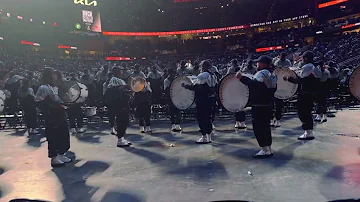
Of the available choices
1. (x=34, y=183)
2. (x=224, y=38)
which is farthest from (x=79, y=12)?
(x=34, y=183)

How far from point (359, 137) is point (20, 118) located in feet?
A: 40.8

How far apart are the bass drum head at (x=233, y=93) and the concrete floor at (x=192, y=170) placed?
1049mm

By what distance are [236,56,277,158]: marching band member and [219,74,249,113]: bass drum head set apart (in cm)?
22

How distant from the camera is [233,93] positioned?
20.3 ft

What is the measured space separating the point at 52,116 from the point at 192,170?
307cm

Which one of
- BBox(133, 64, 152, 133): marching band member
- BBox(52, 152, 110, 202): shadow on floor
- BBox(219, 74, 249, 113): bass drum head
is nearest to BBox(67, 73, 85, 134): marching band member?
BBox(133, 64, 152, 133): marching band member

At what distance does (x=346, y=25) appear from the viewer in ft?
111

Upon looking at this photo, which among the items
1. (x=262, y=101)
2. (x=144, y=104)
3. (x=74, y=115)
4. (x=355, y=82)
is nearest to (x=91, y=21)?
(x=74, y=115)

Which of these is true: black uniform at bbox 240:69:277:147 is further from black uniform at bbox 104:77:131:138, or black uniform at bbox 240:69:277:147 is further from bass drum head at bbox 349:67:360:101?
black uniform at bbox 104:77:131:138

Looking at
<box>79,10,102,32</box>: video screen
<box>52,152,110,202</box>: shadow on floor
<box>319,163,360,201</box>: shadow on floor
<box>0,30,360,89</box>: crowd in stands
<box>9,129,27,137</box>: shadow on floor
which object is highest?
<box>79,10,102,32</box>: video screen

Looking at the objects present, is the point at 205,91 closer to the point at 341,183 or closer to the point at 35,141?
the point at 341,183

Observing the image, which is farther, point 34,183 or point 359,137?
point 359,137

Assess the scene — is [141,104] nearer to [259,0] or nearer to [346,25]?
[346,25]

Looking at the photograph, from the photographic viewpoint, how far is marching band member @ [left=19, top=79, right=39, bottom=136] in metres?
9.72
